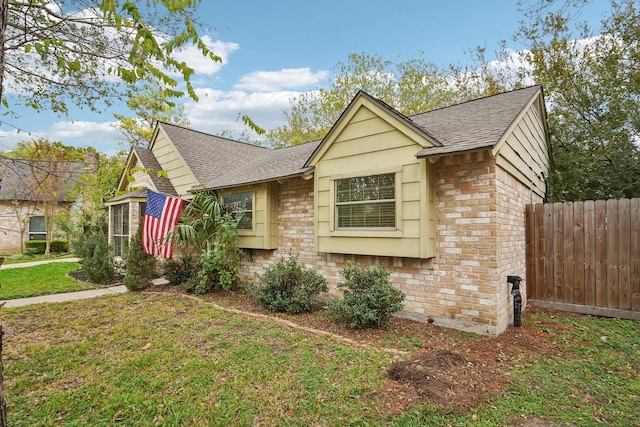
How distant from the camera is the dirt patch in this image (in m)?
3.14

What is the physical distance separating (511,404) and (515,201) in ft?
12.4

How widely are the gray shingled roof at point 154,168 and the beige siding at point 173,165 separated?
16 cm

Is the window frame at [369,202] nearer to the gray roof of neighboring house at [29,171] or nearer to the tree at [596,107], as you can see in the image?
the gray roof of neighboring house at [29,171]

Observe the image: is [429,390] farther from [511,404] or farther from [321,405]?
[321,405]

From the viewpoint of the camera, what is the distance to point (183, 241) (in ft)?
26.7

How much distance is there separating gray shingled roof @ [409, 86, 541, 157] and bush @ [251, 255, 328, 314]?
309cm

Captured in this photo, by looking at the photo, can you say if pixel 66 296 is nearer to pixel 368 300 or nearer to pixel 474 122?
pixel 368 300

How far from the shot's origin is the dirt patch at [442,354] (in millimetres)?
3143

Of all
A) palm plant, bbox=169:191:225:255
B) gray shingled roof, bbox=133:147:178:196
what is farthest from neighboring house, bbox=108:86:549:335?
gray shingled roof, bbox=133:147:178:196

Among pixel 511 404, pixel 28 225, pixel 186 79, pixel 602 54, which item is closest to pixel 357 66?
pixel 602 54

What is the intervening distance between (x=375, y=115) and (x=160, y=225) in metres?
5.77

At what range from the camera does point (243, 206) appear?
8641mm

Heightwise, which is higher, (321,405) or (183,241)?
(183,241)

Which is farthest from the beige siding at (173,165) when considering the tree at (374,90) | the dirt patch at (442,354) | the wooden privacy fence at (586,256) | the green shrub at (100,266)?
the wooden privacy fence at (586,256)
